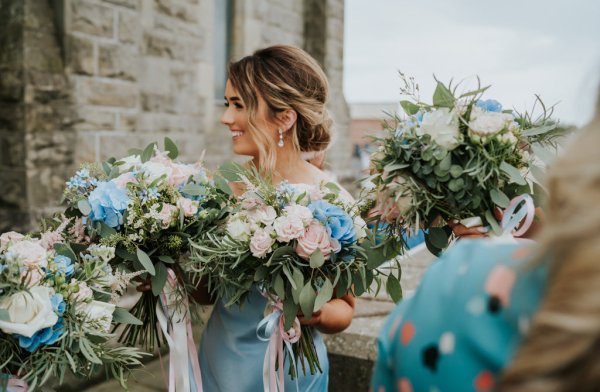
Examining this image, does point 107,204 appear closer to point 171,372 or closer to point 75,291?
point 75,291

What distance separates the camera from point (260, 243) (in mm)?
2088

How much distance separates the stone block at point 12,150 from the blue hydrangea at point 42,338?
9.76 feet

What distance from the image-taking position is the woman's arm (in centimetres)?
233

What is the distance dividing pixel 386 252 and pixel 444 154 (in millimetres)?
457

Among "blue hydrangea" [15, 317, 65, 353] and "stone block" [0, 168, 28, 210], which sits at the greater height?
"stone block" [0, 168, 28, 210]

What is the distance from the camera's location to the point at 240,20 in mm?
7258

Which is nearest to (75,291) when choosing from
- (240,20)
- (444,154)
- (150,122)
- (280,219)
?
(280,219)

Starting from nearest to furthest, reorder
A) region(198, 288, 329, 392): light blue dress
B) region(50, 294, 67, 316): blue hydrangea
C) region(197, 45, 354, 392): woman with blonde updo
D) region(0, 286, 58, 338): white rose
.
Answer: region(0, 286, 58, 338): white rose < region(50, 294, 67, 316): blue hydrangea < region(198, 288, 329, 392): light blue dress < region(197, 45, 354, 392): woman with blonde updo

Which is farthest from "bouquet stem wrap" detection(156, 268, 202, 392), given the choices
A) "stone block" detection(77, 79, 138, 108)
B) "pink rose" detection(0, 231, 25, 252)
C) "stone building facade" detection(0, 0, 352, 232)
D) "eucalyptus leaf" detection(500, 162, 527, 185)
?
"stone block" detection(77, 79, 138, 108)

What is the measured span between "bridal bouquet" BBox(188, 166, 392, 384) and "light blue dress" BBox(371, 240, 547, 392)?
3.71 feet

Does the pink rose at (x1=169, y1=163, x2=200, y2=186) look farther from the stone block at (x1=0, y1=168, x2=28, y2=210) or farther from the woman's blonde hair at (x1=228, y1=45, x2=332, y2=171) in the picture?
the stone block at (x1=0, y1=168, x2=28, y2=210)

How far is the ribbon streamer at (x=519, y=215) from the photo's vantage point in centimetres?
190

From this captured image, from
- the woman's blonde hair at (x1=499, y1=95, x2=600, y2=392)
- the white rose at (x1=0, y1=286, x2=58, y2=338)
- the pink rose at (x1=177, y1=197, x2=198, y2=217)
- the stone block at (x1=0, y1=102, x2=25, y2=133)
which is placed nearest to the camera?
the woman's blonde hair at (x1=499, y1=95, x2=600, y2=392)

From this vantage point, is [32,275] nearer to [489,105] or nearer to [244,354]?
[244,354]
